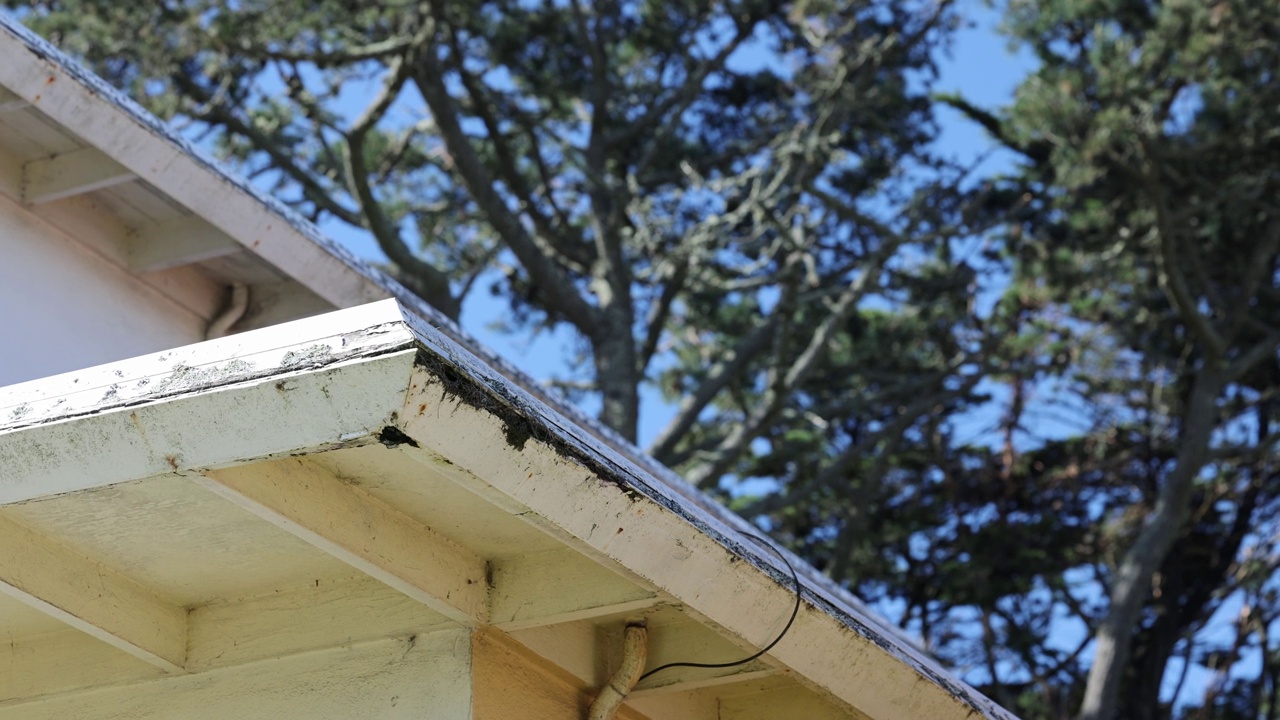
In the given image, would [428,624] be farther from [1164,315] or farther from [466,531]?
[1164,315]

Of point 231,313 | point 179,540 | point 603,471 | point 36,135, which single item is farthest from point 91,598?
point 231,313

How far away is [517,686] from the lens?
11.0 ft

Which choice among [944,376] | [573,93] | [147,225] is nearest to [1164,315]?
[944,376]

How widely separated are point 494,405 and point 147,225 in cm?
348

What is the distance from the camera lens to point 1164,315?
16.3m

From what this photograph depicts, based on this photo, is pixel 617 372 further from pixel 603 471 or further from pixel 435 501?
pixel 603 471

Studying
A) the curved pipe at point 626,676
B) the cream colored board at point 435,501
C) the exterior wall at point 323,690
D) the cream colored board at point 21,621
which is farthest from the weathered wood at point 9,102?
the curved pipe at point 626,676

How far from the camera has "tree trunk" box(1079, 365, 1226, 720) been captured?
1493 cm

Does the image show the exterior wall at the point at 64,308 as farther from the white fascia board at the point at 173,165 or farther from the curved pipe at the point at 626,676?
the curved pipe at the point at 626,676

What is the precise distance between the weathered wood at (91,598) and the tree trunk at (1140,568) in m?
12.8

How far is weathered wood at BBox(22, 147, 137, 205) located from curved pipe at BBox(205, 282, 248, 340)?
0.71 metres

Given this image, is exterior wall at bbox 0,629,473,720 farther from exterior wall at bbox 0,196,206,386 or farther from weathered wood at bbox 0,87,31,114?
weathered wood at bbox 0,87,31,114

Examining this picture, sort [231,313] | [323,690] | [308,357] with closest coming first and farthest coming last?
[308,357], [323,690], [231,313]

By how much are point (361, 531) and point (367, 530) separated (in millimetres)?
19
